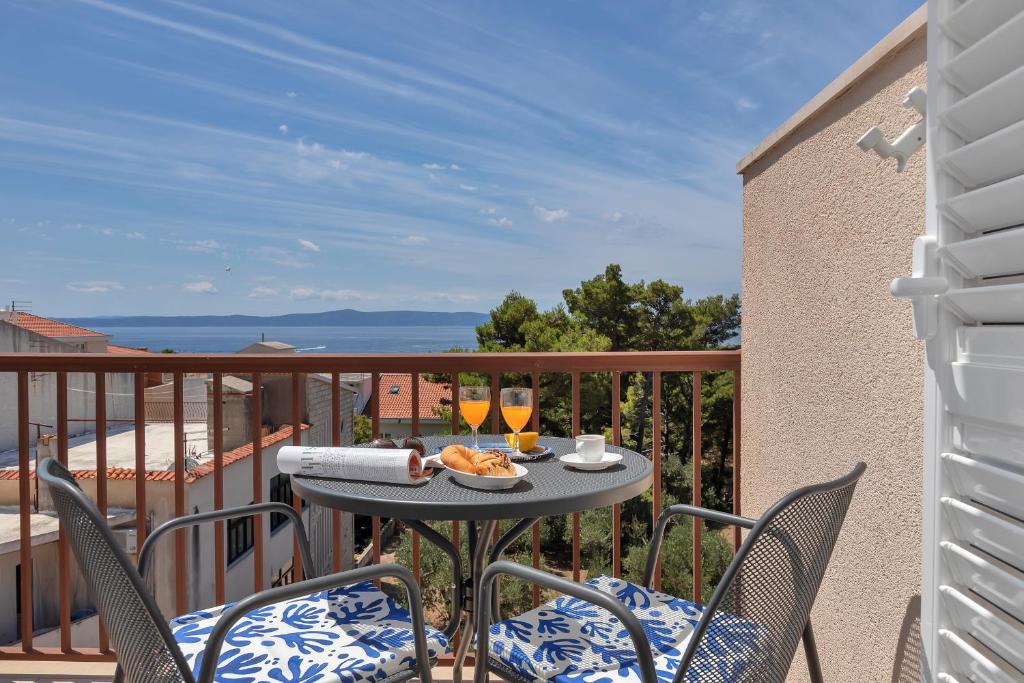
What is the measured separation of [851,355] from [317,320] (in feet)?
339

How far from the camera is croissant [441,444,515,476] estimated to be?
5.25 feet

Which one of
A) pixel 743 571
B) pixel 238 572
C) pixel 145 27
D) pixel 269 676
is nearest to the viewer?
pixel 743 571

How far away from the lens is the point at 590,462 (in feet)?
5.92

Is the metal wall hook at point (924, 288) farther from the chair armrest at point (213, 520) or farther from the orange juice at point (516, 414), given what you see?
the chair armrest at point (213, 520)

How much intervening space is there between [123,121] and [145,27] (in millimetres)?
18472

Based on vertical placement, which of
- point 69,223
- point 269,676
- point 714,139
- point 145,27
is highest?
point 145,27

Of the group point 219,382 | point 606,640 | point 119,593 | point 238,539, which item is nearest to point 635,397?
point 238,539

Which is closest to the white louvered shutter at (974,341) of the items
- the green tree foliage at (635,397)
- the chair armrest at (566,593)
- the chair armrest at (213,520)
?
the chair armrest at (566,593)

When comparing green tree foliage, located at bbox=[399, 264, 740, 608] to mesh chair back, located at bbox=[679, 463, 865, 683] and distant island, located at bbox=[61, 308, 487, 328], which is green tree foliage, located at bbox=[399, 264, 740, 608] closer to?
mesh chair back, located at bbox=[679, 463, 865, 683]

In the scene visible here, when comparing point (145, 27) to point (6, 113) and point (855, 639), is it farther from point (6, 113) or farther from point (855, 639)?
point (855, 639)

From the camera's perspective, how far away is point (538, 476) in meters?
1.71

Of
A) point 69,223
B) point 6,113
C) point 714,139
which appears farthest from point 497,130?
point 69,223

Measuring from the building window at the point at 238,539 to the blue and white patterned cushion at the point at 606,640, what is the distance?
14.7 m

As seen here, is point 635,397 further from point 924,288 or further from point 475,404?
point 924,288
